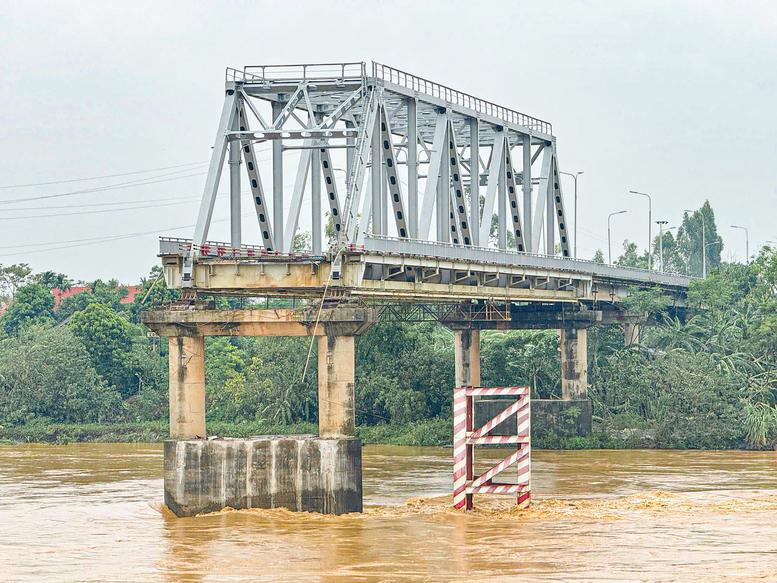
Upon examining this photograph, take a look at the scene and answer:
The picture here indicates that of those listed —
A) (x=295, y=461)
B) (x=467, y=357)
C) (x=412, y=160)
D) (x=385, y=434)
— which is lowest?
(x=385, y=434)

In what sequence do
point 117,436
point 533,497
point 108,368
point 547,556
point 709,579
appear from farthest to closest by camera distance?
1. point 108,368
2. point 117,436
3. point 533,497
4. point 547,556
5. point 709,579

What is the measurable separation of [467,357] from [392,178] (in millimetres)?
24974

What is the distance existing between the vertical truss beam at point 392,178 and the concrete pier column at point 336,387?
42.2 ft

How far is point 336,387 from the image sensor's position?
1668 inches

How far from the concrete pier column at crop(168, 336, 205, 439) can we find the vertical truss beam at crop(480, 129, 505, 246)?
74.8ft

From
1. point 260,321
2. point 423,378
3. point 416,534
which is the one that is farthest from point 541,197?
point 416,534

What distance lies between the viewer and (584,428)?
75.8m

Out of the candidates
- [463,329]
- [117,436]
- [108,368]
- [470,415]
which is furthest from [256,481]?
[108,368]

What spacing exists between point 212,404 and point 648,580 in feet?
196

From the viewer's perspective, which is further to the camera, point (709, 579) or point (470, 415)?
point (470, 415)

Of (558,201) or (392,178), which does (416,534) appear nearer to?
(392,178)

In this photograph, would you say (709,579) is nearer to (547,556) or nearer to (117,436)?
(547,556)

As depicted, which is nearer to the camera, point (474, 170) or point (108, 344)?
point (474, 170)

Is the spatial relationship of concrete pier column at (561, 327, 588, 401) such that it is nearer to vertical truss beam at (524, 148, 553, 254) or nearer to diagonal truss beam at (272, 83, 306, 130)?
vertical truss beam at (524, 148, 553, 254)
